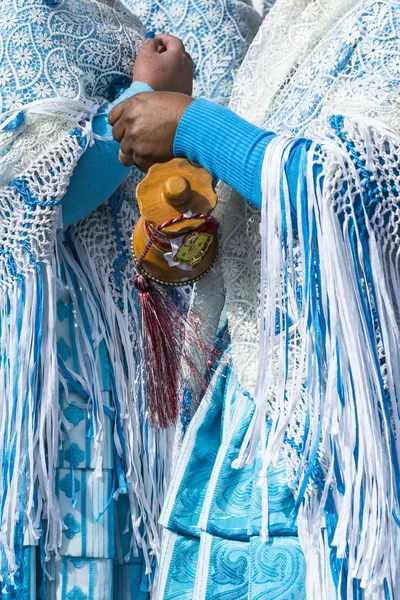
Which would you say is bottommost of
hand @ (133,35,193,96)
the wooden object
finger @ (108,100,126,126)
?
the wooden object

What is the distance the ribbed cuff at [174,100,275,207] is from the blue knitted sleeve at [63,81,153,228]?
47 centimetres

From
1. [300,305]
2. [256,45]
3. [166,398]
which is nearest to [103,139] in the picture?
[256,45]

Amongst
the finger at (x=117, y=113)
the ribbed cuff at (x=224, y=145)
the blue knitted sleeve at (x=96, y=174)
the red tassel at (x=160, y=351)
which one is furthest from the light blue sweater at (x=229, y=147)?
the blue knitted sleeve at (x=96, y=174)

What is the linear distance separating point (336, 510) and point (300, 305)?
0.91 ft

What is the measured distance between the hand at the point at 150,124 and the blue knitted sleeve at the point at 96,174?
40 centimetres

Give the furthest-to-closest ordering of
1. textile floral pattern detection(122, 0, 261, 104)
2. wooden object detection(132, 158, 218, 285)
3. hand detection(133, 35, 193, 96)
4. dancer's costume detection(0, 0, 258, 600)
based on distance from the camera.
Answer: textile floral pattern detection(122, 0, 261, 104) → dancer's costume detection(0, 0, 258, 600) → hand detection(133, 35, 193, 96) → wooden object detection(132, 158, 218, 285)

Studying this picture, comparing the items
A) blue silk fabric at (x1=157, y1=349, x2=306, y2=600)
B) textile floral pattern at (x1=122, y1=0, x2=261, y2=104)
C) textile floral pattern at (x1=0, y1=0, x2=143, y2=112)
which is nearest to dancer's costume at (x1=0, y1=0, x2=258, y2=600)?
textile floral pattern at (x1=0, y1=0, x2=143, y2=112)

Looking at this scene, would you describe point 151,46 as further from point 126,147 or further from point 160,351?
point 160,351

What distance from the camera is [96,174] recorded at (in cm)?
185

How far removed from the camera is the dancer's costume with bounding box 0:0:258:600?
1.83 meters

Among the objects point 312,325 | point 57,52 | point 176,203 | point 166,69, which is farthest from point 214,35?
point 312,325

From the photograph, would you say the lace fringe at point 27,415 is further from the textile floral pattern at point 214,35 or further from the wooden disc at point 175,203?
the textile floral pattern at point 214,35

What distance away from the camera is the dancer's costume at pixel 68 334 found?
1834 mm

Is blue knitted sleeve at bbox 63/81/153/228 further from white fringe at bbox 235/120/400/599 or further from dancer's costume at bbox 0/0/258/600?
white fringe at bbox 235/120/400/599
